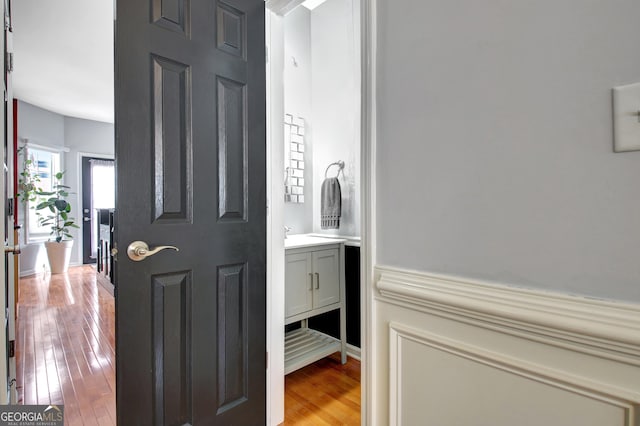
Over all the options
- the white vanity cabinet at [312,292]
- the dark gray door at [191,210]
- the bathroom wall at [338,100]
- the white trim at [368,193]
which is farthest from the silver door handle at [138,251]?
the bathroom wall at [338,100]

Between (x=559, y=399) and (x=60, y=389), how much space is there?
2.64 metres

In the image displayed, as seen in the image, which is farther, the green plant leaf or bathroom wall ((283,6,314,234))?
the green plant leaf

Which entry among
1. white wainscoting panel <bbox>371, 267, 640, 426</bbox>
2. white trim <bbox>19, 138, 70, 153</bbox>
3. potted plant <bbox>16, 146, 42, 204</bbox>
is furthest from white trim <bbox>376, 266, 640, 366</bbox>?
white trim <bbox>19, 138, 70, 153</bbox>

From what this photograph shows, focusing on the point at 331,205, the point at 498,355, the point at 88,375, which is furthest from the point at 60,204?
the point at 498,355

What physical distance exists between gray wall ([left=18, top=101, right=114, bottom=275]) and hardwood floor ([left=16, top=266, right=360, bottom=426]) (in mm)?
2148

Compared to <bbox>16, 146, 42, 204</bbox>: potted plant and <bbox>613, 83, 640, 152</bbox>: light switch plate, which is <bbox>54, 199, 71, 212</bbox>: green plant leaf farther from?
<bbox>613, 83, 640, 152</bbox>: light switch plate

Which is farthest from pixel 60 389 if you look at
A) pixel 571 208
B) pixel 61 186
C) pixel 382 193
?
pixel 61 186

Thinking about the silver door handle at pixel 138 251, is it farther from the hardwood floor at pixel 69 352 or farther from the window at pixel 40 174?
the window at pixel 40 174

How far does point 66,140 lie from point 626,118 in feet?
24.4

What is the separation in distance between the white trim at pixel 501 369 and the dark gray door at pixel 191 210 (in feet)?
2.48

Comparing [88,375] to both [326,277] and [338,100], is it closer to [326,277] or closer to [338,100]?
[326,277]

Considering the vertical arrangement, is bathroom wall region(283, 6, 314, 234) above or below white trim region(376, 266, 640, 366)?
above

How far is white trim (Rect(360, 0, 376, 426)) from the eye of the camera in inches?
38.2

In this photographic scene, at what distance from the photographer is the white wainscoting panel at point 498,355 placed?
574 mm
